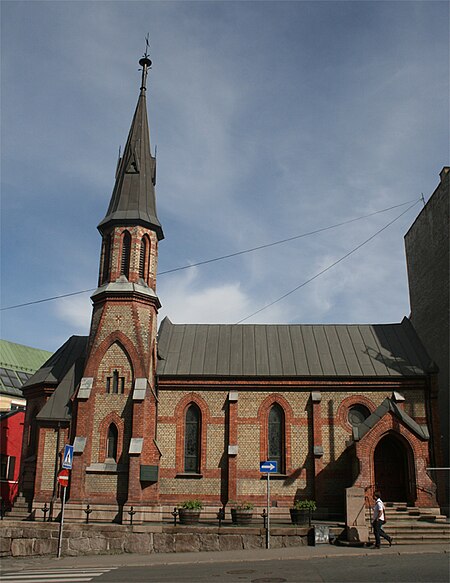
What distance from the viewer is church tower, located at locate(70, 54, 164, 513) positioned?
83.1 feet

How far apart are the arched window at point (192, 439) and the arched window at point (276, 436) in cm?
360

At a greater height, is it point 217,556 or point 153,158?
point 153,158

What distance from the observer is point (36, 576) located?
1427 centimetres

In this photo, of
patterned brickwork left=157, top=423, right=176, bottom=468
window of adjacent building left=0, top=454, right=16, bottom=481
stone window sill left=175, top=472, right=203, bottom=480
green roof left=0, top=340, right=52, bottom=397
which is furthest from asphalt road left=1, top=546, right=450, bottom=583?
green roof left=0, top=340, right=52, bottom=397

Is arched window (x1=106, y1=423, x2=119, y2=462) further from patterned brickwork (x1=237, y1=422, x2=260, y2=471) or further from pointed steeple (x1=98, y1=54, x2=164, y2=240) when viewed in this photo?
pointed steeple (x1=98, y1=54, x2=164, y2=240)

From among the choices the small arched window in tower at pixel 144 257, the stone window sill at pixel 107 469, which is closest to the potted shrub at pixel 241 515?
the stone window sill at pixel 107 469

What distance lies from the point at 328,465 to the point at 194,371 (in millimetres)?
8179

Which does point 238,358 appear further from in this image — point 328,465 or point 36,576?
point 36,576

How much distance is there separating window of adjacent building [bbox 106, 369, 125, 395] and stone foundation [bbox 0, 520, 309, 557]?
748 centimetres

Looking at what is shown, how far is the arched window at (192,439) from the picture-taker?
1104 inches

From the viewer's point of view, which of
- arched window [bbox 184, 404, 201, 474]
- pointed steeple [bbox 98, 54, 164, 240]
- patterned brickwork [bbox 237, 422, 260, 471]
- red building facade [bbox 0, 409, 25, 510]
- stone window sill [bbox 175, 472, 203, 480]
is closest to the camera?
stone window sill [bbox 175, 472, 203, 480]

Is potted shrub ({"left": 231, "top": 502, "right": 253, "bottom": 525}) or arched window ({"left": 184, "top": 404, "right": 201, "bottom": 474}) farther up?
arched window ({"left": 184, "top": 404, "right": 201, "bottom": 474})

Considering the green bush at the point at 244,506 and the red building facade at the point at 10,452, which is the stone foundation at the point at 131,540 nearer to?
the green bush at the point at 244,506

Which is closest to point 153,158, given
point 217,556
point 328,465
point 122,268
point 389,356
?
point 122,268
